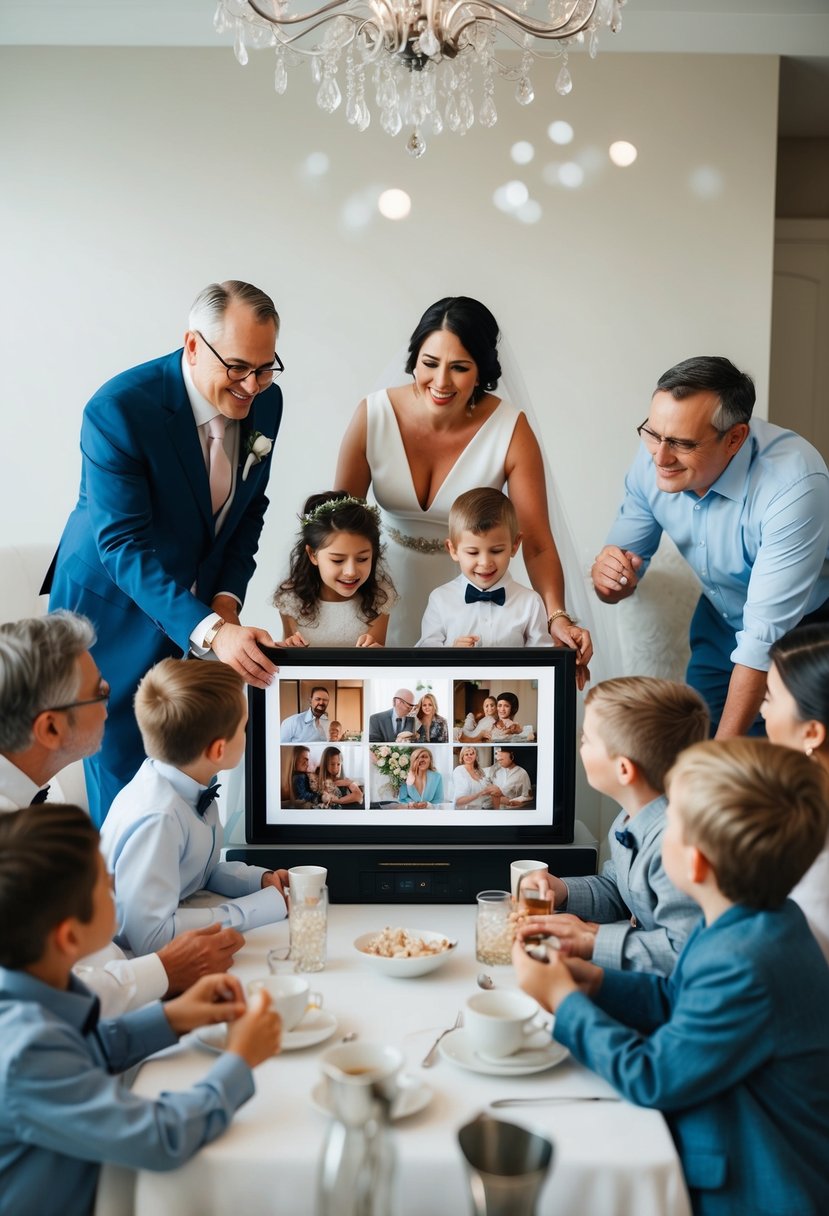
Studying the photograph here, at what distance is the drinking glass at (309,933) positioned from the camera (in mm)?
1684

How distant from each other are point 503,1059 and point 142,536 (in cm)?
150

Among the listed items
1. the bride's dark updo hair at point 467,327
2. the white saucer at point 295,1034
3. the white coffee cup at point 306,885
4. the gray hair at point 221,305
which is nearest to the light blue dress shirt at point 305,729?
the white coffee cup at point 306,885

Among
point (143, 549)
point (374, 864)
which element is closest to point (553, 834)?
point (374, 864)

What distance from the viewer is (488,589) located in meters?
2.74

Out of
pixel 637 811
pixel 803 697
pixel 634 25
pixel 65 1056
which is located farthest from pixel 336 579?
pixel 634 25

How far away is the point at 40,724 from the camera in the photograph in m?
1.75

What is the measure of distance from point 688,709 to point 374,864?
0.63 metres

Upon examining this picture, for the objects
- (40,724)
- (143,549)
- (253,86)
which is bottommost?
(40,724)

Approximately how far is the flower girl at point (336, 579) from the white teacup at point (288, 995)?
4.36ft

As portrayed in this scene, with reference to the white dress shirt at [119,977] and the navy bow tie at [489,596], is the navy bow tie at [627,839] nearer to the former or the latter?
the white dress shirt at [119,977]

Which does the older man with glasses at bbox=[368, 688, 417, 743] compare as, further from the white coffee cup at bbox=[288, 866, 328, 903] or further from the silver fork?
the silver fork

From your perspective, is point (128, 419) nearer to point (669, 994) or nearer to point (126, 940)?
point (126, 940)

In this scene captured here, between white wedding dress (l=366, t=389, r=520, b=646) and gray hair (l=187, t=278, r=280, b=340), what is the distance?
0.71 meters

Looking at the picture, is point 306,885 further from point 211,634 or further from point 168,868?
point 211,634
